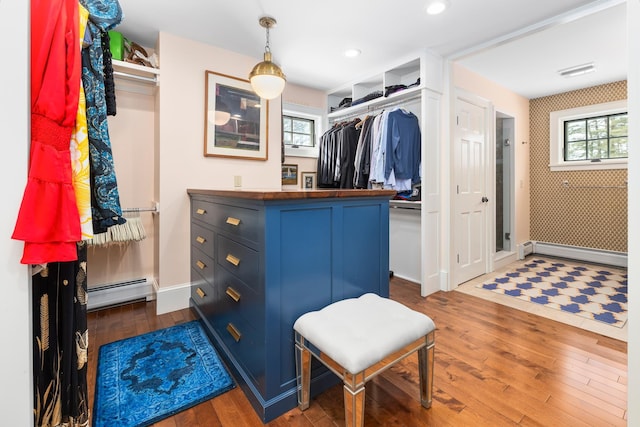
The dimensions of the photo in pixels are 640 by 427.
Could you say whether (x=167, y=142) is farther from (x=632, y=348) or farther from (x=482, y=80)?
(x=482, y=80)

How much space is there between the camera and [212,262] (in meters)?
2.07

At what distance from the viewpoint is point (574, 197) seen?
4.32m

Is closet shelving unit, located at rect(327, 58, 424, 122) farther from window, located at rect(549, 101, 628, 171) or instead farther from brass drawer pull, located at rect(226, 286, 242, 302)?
window, located at rect(549, 101, 628, 171)

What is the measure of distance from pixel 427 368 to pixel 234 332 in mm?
1040

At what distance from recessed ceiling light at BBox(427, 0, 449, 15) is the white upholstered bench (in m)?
2.19

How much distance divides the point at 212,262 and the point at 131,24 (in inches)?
83.1

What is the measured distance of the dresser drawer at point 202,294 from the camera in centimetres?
210

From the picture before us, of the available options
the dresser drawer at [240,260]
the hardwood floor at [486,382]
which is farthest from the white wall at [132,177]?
the dresser drawer at [240,260]

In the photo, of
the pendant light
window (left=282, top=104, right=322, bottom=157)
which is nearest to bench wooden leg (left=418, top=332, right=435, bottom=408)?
the pendant light

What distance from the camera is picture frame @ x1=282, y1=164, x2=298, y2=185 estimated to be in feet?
12.5

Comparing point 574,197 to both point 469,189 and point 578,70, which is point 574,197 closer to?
point 578,70

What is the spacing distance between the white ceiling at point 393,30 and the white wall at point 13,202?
1.76 metres

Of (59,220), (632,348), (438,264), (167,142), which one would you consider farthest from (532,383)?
(167,142)

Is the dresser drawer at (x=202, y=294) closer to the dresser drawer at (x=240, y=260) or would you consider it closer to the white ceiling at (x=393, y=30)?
the dresser drawer at (x=240, y=260)
